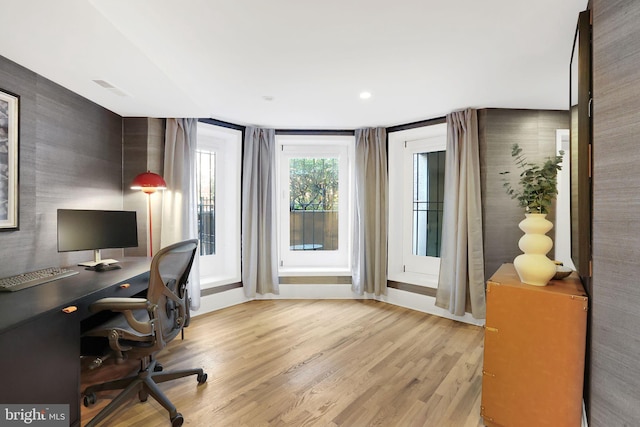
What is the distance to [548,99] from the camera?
2.77m

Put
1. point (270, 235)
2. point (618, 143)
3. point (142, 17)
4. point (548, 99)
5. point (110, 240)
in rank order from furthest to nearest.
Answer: point (270, 235)
point (548, 99)
point (110, 240)
point (142, 17)
point (618, 143)

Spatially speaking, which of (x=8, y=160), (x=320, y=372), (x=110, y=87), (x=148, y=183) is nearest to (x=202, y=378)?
(x=320, y=372)

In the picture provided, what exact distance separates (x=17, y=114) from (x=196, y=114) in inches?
52.2

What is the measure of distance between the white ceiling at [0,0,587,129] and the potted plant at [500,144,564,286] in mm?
771

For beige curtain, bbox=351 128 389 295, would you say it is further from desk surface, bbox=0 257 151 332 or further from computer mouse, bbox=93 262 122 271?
computer mouse, bbox=93 262 122 271

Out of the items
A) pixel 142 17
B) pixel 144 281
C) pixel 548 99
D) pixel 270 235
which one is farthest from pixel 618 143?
pixel 270 235

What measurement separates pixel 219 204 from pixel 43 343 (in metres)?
2.59

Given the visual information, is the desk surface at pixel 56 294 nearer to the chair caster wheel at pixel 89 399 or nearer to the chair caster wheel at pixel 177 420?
the chair caster wheel at pixel 89 399

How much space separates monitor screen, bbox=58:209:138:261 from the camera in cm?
223

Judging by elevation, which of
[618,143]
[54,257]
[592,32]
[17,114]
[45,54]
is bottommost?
[54,257]

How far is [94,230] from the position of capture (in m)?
2.43

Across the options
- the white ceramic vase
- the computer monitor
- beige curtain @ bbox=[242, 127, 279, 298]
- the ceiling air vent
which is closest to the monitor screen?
the computer monitor

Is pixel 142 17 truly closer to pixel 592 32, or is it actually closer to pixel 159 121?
pixel 159 121

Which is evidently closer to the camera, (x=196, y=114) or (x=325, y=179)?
(x=196, y=114)
